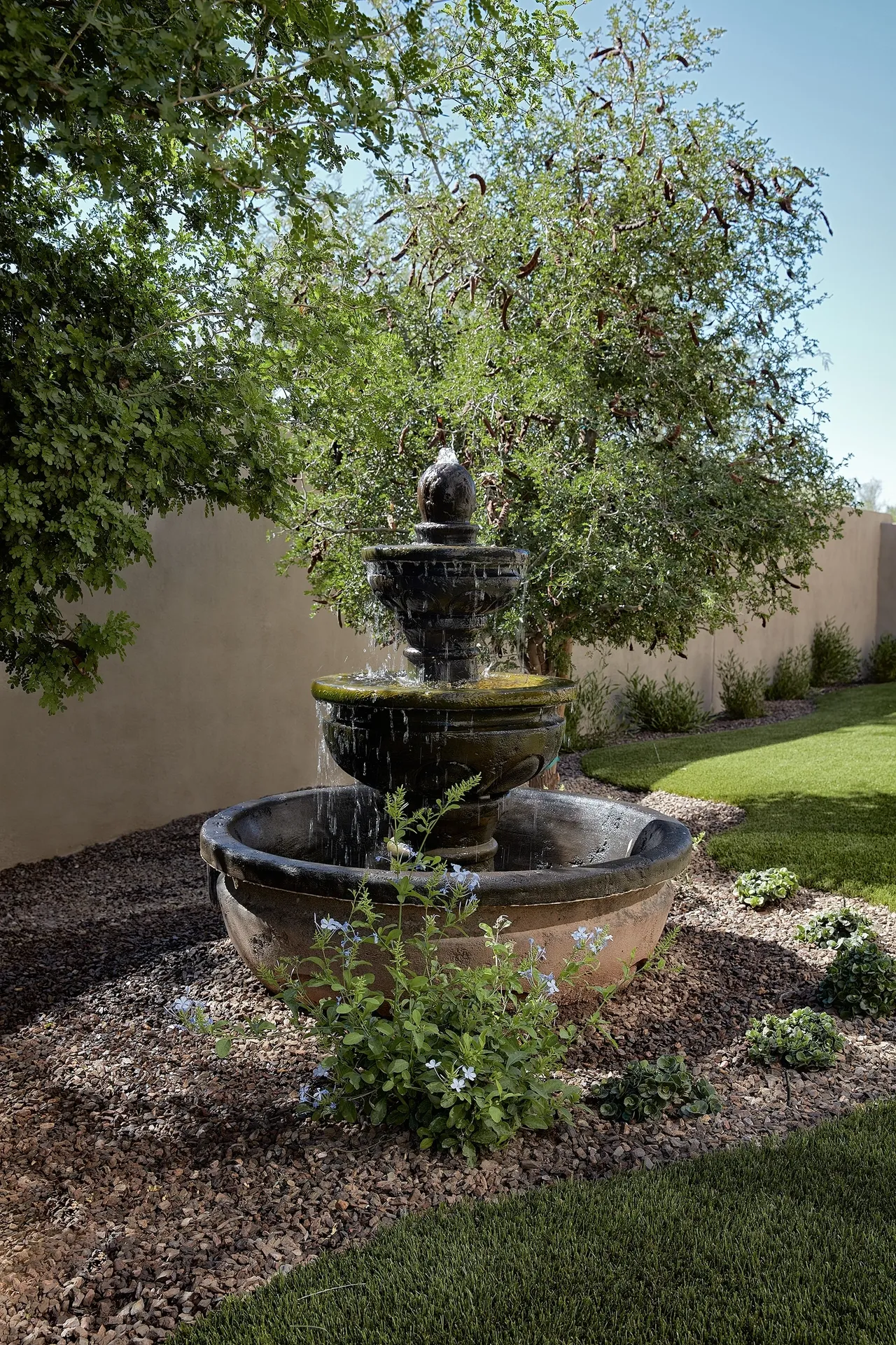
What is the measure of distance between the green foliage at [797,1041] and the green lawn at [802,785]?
2026mm

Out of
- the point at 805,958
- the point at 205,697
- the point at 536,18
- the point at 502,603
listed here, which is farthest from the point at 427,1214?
the point at 205,697

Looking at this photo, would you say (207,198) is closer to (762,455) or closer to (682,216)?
(682,216)

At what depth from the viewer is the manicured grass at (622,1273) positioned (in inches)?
82.7

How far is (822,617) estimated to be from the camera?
666 inches

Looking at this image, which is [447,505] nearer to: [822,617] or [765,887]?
[765,887]

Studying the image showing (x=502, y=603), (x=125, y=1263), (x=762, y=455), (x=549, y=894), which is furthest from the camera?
(x=762, y=455)

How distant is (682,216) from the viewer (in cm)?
653

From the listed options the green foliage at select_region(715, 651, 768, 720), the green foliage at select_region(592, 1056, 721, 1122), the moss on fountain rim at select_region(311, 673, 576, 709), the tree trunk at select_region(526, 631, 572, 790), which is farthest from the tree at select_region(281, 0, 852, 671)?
the green foliage at select_region(715, 651, 768, 720)

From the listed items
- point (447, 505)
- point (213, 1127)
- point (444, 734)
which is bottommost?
point (213, 1127)

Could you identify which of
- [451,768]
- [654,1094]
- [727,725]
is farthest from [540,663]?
[727,725]

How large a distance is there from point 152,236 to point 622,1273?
4332mm

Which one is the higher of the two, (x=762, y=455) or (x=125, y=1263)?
(x=762, y=455)

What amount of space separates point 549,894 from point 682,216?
5.07 m

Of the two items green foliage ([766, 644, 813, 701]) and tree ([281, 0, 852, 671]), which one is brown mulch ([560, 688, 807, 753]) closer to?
green foliage ([766, 644, 813, 701])
